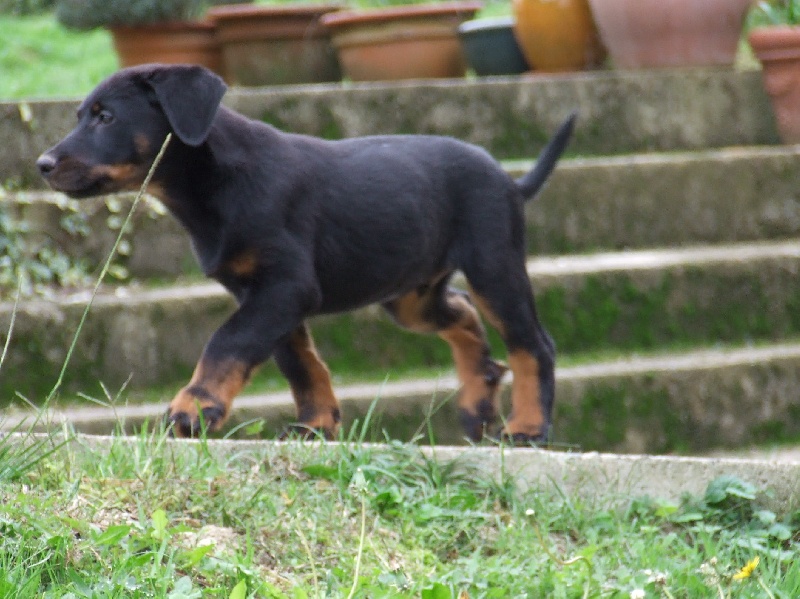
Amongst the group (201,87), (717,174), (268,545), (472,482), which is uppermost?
(201,87)

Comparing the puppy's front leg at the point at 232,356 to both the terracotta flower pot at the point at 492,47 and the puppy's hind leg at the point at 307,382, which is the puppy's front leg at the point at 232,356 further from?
the terracotta flower pot at the point at 492,47

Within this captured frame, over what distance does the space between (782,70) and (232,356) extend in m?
4.10

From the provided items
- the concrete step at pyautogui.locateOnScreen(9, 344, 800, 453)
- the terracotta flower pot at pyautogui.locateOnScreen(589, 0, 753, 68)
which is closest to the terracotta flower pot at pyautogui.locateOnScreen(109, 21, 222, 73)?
the terracotta flower pot at pyautogui.locateOnScreen(589, 0, 753, 68)

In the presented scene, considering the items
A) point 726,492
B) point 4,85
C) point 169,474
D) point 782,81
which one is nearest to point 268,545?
point 169,474

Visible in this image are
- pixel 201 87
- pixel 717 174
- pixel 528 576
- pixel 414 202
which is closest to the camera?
pixel 528 576

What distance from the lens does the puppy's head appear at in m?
3.46

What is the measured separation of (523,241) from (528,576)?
1851mm

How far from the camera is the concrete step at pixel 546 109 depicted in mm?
6078

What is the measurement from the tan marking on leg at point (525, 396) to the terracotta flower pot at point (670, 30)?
3082 mm

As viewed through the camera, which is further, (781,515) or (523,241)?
(523,241)

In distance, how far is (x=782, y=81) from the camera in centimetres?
632

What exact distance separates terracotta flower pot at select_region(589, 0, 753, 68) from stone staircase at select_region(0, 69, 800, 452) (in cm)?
22

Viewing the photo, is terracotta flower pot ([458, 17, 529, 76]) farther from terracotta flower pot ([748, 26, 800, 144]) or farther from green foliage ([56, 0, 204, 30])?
green foliage ([56, 0, 204, 30])

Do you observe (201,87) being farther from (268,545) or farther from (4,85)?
(4,85)
